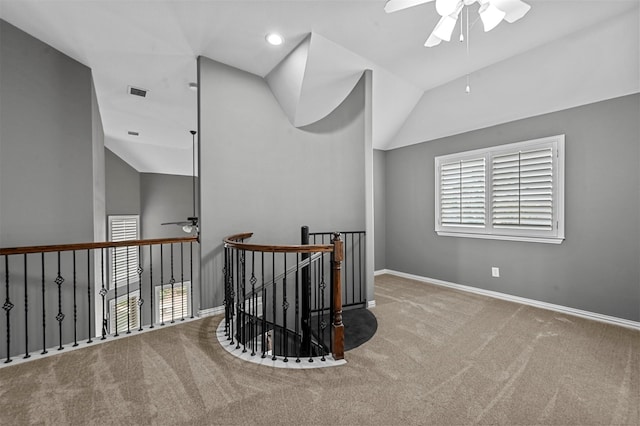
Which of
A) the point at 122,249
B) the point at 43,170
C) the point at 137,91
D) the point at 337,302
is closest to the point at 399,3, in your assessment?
the point at 337,302

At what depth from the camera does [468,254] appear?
14.4 feet

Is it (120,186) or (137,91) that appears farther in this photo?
(120,186)

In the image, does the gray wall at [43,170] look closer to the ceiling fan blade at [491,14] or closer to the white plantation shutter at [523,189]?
the ceiling fan blade at [491,14]

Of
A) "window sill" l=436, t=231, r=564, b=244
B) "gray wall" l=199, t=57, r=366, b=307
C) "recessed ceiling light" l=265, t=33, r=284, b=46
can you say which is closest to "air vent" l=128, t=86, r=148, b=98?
"gray wall" l=199, t=57, r=366, b=307

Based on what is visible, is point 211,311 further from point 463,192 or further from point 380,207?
point 463,192

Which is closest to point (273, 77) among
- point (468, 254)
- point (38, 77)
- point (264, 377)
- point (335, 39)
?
point (335, 39)

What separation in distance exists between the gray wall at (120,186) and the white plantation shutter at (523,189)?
26.6ft

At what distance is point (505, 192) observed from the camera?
3895 mm

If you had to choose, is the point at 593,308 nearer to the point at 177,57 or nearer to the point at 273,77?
the point at 273,77

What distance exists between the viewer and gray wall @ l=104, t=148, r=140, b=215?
22.1 ft

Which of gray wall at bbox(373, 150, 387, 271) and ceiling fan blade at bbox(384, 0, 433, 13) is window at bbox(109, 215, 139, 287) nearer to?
gray wall at bbox(373, 150, 387, 271)

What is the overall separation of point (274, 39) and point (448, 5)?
176cm

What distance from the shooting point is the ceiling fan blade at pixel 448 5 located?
1.86 m

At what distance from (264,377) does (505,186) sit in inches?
154
